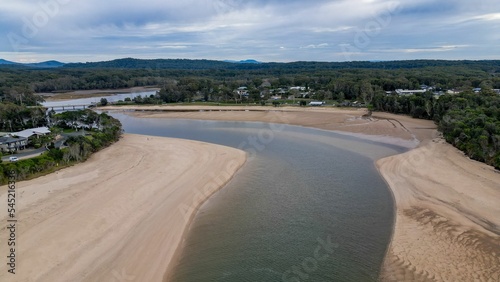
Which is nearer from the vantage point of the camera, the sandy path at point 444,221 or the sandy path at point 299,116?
the sandy path at point 444,221

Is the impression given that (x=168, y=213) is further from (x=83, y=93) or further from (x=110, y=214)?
(x=83, y=93)

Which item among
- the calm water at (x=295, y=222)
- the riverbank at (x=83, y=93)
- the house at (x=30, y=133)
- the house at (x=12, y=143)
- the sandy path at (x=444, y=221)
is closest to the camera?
the sandy path at (x=444, y=221)

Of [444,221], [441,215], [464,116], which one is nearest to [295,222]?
[444,221]

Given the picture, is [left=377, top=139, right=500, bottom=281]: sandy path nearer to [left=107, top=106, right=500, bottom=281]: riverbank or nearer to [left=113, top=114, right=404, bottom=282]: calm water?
[left=107, top=106, right=500, bottom=281]: riverbank

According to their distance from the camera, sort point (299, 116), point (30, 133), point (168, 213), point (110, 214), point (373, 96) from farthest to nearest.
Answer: point (373, 96) → point (299, 116) → point (30, 133) → point (168, 213) → point (110, 214)

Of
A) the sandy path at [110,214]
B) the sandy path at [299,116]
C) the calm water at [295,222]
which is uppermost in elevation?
the sandy path at [299,116]

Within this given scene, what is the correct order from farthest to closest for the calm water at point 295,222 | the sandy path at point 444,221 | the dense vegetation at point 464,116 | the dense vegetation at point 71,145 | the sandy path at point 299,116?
1. the sandy path at point 299,116
2. the dense vegetation at point 464,116
3. the dense vegetation at point 71,145
4. the calm water at point 295,222
5. the sandy path at point 444,221

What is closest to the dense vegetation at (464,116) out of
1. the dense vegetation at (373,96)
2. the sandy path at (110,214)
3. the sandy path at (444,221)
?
the dense vegetation at (373,96)

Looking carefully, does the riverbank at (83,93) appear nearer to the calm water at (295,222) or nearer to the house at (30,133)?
the house at (30,133)
